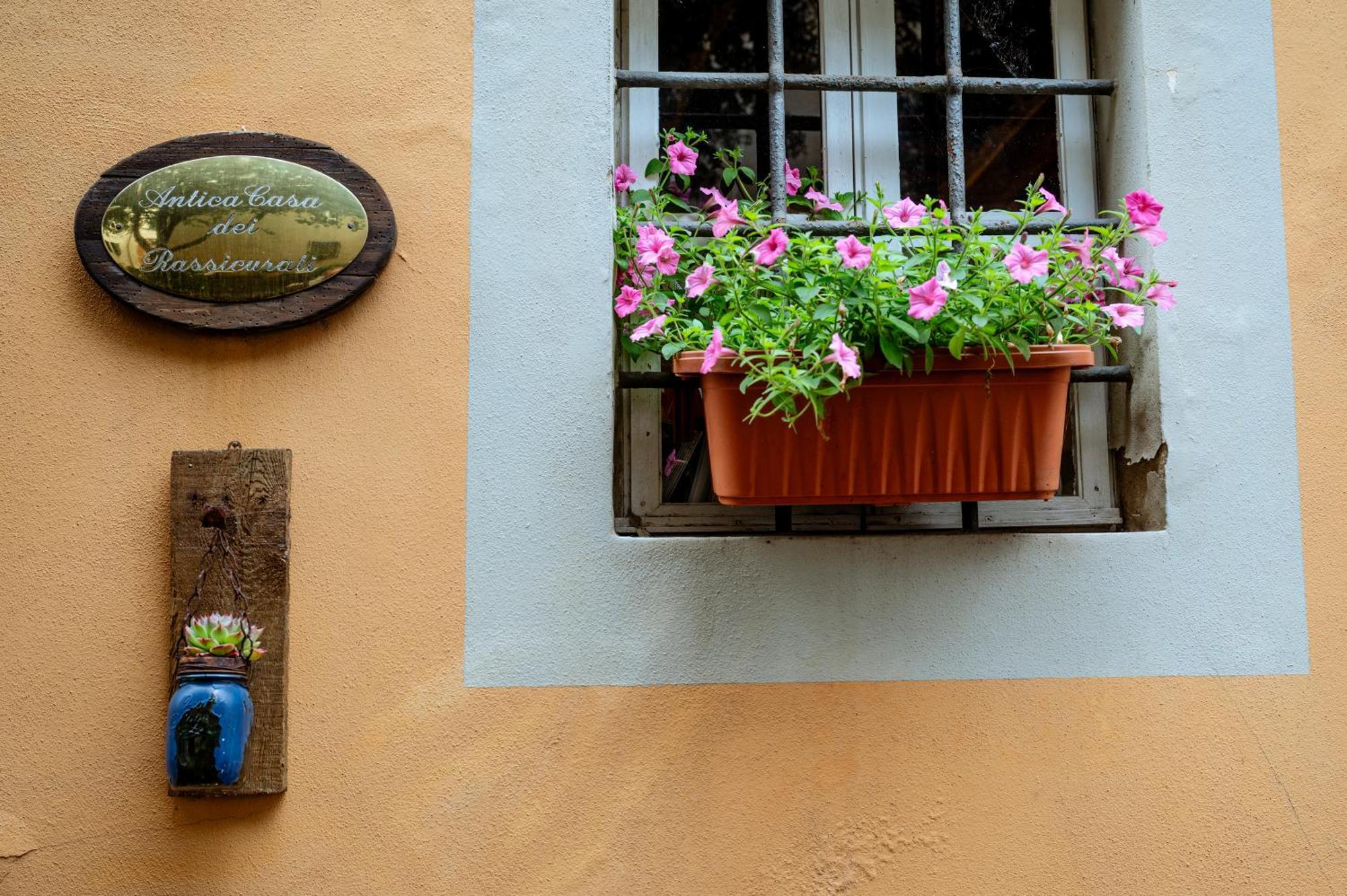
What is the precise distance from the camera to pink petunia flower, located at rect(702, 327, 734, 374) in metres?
1.58

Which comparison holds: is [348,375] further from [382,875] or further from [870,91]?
[870,91]

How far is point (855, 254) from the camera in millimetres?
1603

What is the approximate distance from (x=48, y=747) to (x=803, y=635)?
4.66ft

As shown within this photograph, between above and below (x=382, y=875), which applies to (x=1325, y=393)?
above

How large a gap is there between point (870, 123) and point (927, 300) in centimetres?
79

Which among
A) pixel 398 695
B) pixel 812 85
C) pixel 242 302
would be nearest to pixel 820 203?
pixel 812 85

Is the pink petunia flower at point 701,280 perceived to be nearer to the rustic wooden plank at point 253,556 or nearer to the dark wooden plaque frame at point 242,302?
the dark wooden plaque frame at point 242,302

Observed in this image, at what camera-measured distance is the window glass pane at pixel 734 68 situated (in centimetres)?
216

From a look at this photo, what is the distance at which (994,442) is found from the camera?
5.59 ft

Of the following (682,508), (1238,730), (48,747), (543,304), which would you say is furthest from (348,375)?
(1238,730)

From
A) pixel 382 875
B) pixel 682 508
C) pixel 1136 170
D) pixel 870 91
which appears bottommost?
pixel 382 875

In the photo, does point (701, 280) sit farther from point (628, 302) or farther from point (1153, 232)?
point (1153, 232)

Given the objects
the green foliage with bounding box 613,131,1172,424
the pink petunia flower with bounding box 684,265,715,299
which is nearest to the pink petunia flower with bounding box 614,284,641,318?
the green foliage with bounding box 613,131,1172,424

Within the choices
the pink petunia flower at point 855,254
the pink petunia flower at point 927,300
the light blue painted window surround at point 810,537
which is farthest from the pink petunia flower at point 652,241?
the pink petunia flower at point 927,300
